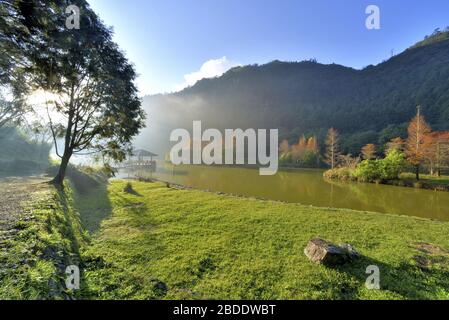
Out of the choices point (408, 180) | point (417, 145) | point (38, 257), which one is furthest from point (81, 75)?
point (417, 145)

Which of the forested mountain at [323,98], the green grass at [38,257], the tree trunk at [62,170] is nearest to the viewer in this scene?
the green grass at [38,257]

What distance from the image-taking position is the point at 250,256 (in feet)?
16.1

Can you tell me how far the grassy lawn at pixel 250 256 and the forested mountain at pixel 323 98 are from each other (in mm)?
40154

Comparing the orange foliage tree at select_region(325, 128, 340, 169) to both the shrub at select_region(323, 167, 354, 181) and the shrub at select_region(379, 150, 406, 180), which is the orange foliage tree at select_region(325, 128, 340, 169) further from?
the shrub at select_region(379, 150, 406, 180)

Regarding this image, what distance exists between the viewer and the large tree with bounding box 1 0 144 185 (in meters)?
7.27

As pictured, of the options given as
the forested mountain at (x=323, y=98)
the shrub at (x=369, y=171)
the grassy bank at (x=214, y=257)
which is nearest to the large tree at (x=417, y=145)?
the shrub at (x=369, y=171)

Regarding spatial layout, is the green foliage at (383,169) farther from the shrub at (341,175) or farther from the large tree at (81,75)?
the large tree at (81,75)

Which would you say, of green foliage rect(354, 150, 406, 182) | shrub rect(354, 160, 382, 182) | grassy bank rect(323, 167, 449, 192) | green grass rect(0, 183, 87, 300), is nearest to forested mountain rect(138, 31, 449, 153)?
grassy bank rect(323, 167, 449, 192)

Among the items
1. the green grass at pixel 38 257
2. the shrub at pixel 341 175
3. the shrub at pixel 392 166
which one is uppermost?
the shrub at pixel 392 166

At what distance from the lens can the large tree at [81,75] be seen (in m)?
7.27

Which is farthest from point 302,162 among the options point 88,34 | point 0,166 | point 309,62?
point 309,62

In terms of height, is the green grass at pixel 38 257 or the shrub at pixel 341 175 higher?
Result: the shrub at pixel 341 175

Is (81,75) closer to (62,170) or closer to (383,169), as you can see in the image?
(62,170)
